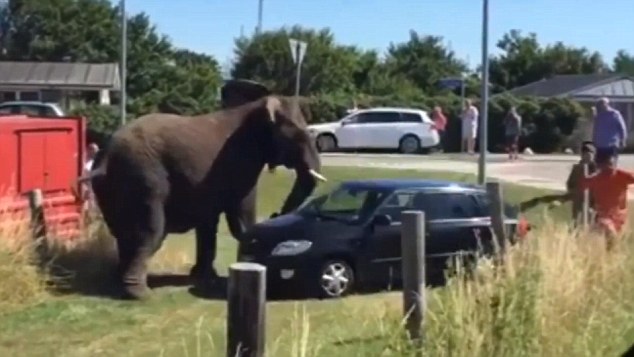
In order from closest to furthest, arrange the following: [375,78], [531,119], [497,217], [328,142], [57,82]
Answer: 1. [497,217]
2. [328,142]
3. [531,119]
4. [57,82]
5. [375,78]

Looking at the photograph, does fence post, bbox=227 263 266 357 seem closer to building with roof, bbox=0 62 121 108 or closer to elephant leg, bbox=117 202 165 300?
elephant leg, bbox=117 202 165 300

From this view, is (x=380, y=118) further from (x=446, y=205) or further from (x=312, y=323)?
(x=312, y=323)

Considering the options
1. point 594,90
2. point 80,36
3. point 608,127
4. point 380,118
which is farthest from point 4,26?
point 608,127

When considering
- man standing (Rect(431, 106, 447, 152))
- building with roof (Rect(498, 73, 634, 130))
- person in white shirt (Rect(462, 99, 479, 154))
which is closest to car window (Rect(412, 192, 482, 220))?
person in white shirt (Rect(462, 99, 479, 154))

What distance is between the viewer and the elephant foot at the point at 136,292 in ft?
54.5

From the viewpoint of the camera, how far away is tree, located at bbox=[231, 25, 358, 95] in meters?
76.0

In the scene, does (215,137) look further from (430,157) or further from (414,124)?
(414,124)

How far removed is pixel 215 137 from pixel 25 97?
197 ft

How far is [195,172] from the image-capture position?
17953mm

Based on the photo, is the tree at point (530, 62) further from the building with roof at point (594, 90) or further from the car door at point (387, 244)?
the car door at point (387, 244)

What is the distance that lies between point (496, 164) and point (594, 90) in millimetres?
30533

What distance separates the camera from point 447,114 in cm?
5366

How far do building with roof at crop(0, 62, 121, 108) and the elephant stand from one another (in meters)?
54.0

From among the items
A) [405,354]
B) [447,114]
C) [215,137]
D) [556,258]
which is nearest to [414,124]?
[447,114]
